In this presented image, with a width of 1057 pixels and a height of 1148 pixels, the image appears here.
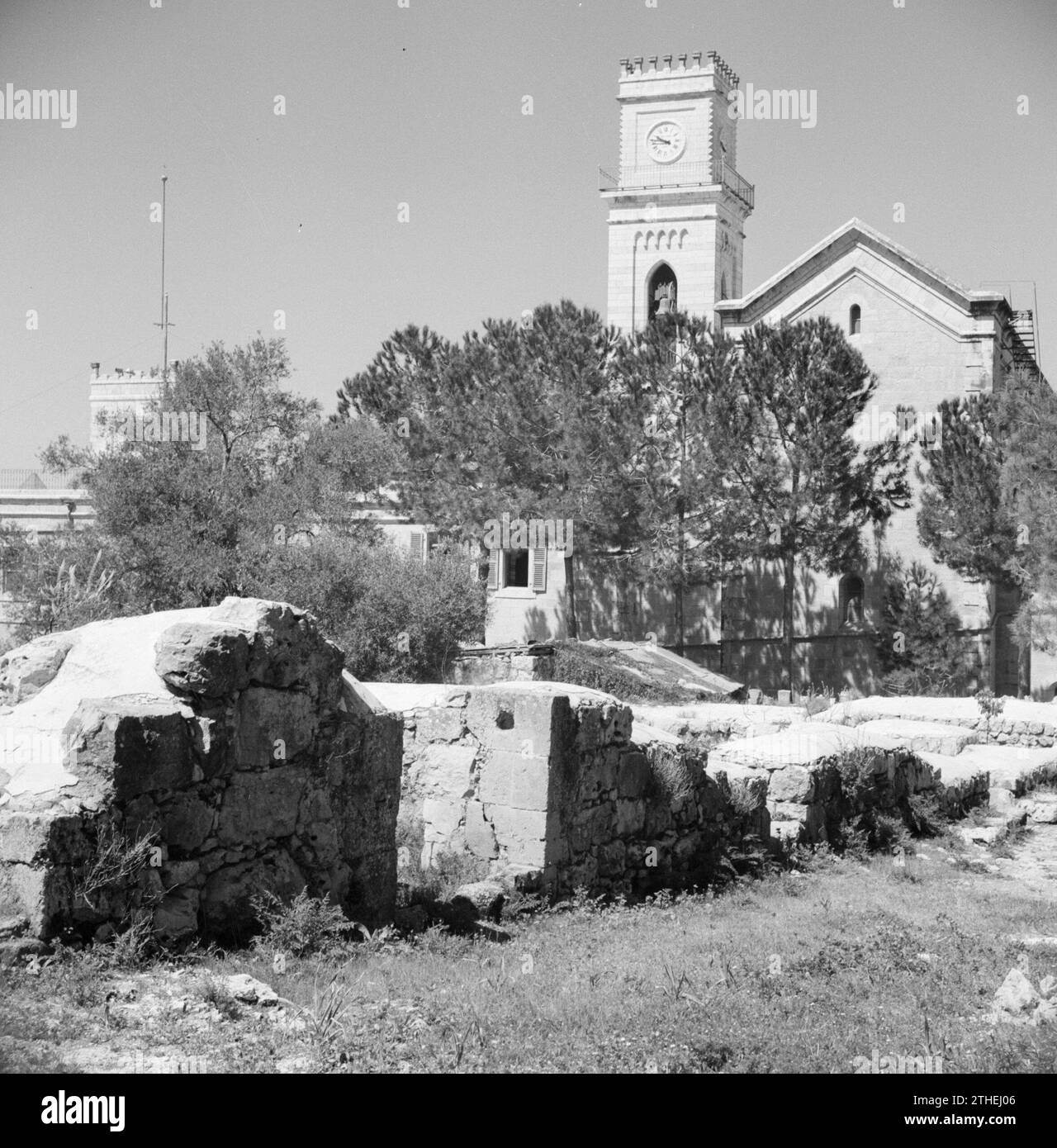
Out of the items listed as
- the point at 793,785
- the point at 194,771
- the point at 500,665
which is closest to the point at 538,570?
the point at 500,665

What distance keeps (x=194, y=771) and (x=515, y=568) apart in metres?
35.2

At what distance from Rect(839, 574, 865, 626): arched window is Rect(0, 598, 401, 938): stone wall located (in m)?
30.7

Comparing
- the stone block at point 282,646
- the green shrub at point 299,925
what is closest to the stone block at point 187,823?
the green shrub at point 299,925

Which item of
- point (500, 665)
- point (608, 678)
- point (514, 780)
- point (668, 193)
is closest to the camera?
point (514, 780)

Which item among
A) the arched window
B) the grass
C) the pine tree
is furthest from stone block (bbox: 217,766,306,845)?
the arched window

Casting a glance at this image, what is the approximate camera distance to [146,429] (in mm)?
27406

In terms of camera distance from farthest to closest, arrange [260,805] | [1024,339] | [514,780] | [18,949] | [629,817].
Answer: [1024,339], [629,817], [514,780], [260,805], [18,949]

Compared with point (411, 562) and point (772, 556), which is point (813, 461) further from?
point (411, 562)

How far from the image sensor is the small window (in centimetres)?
4072

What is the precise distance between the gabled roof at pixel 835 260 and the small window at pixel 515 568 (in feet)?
31.4

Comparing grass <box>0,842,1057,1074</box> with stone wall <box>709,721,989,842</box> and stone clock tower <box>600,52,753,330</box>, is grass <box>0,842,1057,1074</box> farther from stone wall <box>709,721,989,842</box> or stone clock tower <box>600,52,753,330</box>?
stone clock tower <box>600,52,753,330</box>

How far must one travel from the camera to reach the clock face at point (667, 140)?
155ft

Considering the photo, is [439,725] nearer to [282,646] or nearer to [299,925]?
[282,646]

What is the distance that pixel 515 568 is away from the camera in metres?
41.3
